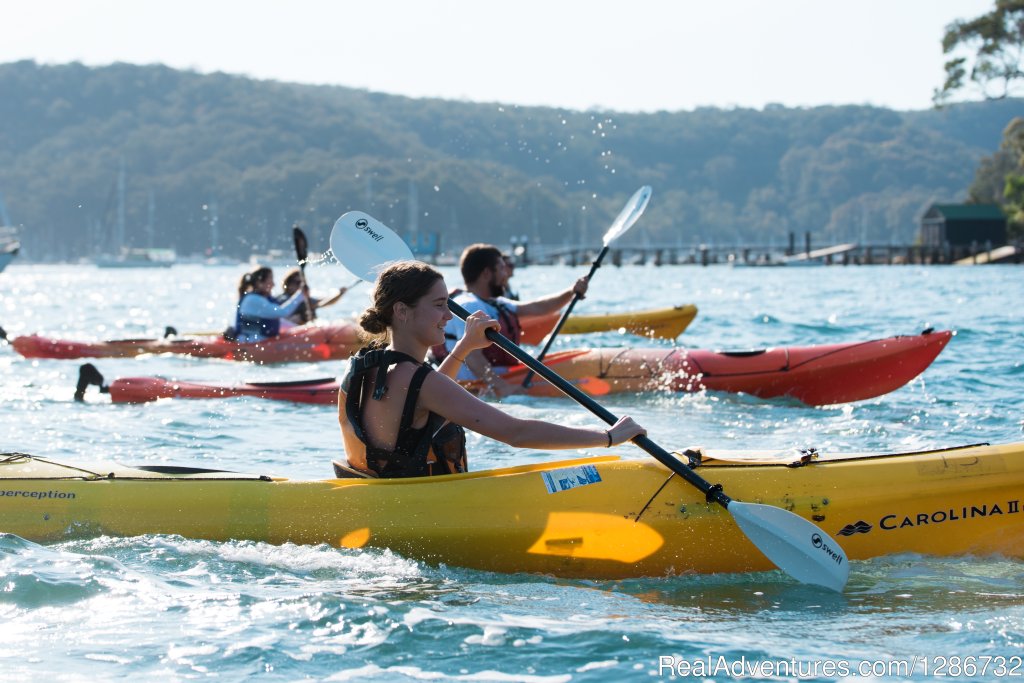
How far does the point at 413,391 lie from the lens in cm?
416

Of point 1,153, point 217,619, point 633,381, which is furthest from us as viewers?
point 1,153

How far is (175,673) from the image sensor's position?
3.38 meters

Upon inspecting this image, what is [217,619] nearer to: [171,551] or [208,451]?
[171,551]

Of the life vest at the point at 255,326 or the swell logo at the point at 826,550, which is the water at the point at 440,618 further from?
the life vest at the point at 255,326

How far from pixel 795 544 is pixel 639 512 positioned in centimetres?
56

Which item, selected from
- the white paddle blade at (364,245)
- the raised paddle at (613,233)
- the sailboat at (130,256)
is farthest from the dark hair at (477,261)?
the sailboat at (130,256)

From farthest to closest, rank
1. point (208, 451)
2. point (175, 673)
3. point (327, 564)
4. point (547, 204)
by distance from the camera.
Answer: point (547, 204) < point (208, 451) < point (327, 564) < point (175, 673)

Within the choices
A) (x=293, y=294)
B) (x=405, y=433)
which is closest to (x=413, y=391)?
(x=405, y=433)

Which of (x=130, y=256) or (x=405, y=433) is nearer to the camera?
(x=405, y=433)

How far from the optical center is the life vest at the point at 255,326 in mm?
12344

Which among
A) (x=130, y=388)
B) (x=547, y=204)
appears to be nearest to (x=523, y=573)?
(x=130, y=388)

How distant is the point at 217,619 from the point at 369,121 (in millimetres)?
82703

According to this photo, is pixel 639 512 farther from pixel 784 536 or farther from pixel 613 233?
pixel 613 233

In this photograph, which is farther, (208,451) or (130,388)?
(130,388)
